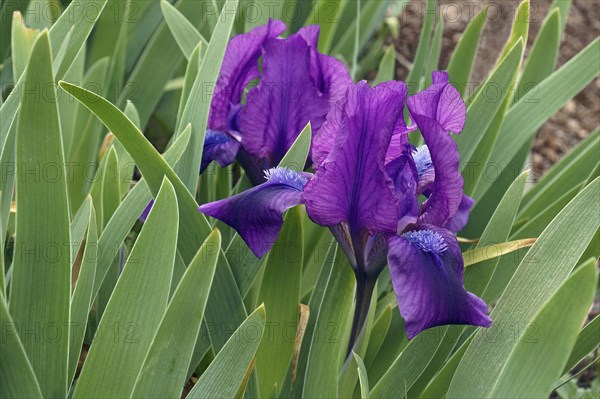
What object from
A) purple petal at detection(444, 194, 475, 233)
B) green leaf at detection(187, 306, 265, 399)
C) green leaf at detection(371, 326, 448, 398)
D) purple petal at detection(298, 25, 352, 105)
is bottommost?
green leaf at detection(371, 326, 448, 398)

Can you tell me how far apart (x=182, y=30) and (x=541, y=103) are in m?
0.67

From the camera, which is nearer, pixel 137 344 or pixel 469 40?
pixel 137 344

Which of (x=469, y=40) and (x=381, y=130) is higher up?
(x=469, y=40)

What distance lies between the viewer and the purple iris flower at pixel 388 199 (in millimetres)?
953

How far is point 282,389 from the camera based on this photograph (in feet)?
3.97

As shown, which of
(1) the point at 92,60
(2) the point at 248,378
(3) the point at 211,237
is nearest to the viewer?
(3) the point at 211,237

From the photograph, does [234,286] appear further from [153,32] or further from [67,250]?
[153,32]

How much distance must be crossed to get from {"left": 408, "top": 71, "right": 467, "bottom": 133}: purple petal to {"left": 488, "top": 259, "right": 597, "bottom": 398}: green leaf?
0.30 meters

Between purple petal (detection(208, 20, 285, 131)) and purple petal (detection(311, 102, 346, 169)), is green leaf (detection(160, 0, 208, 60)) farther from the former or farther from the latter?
purple petal (detection(311, 102, 346, 169))

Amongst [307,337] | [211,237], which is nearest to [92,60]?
[307,337]

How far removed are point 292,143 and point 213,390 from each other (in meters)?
0.41

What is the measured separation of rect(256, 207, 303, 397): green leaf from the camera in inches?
45.9

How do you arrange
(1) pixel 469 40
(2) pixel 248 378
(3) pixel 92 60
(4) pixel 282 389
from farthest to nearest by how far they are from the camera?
(3) pixel 92 60 < (1) pixel 469 40 < (4) pixel 282 389 < (2) pixel 248 378

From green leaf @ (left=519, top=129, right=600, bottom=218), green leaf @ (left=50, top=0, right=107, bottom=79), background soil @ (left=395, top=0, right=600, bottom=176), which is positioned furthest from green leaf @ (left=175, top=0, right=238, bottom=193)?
background soil @ (left=395, top=0, right=600, bottom=176)
